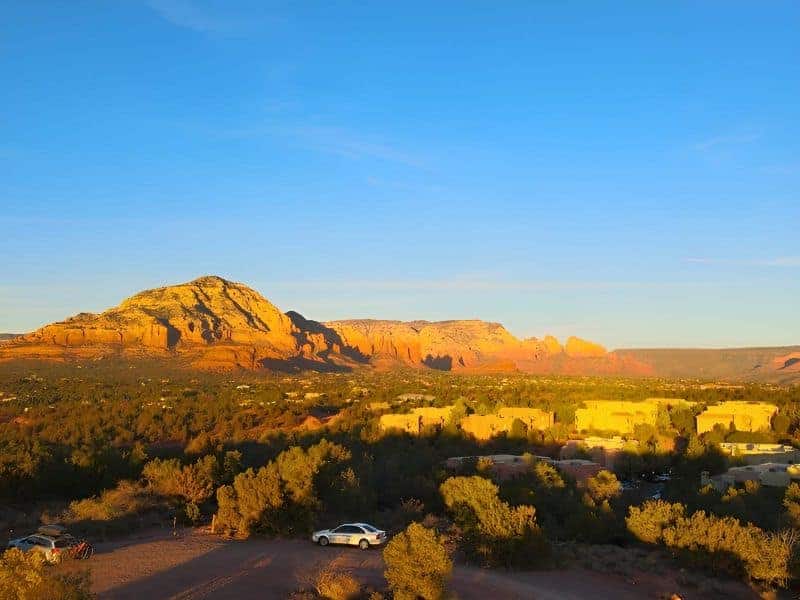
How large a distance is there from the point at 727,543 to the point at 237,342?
130 meters

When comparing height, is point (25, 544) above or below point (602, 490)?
above

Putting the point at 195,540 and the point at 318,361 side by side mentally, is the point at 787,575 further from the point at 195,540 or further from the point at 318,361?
the point at 318,361

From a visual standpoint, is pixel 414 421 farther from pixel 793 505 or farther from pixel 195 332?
pixel 195 332

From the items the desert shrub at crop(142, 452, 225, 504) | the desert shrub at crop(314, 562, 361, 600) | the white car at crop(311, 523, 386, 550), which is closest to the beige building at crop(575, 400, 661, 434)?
the desert shrub at crop(142, 452, 225, 504)

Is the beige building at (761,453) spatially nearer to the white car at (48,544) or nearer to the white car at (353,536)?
the white car at (353,536)

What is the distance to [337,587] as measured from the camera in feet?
49.8

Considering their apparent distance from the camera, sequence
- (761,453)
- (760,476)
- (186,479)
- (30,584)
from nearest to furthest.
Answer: (30,584) → (186,479) → (760,476) → (761,453)

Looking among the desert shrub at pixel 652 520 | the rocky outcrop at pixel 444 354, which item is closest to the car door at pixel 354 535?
the desert shrub at pixel 652 520

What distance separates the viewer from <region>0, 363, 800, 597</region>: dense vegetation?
2012 cm

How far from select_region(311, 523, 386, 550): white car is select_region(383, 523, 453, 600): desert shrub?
5.74 meters

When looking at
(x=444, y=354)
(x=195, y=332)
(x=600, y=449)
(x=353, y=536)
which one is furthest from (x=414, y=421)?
(x=444, y=354)

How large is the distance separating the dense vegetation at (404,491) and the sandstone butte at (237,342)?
77.6 meters

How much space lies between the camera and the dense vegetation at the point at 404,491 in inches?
792

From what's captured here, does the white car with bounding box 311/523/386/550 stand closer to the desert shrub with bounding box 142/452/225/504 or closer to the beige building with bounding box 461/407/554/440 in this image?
the desert shrub with bounding box 142/452/225/504
